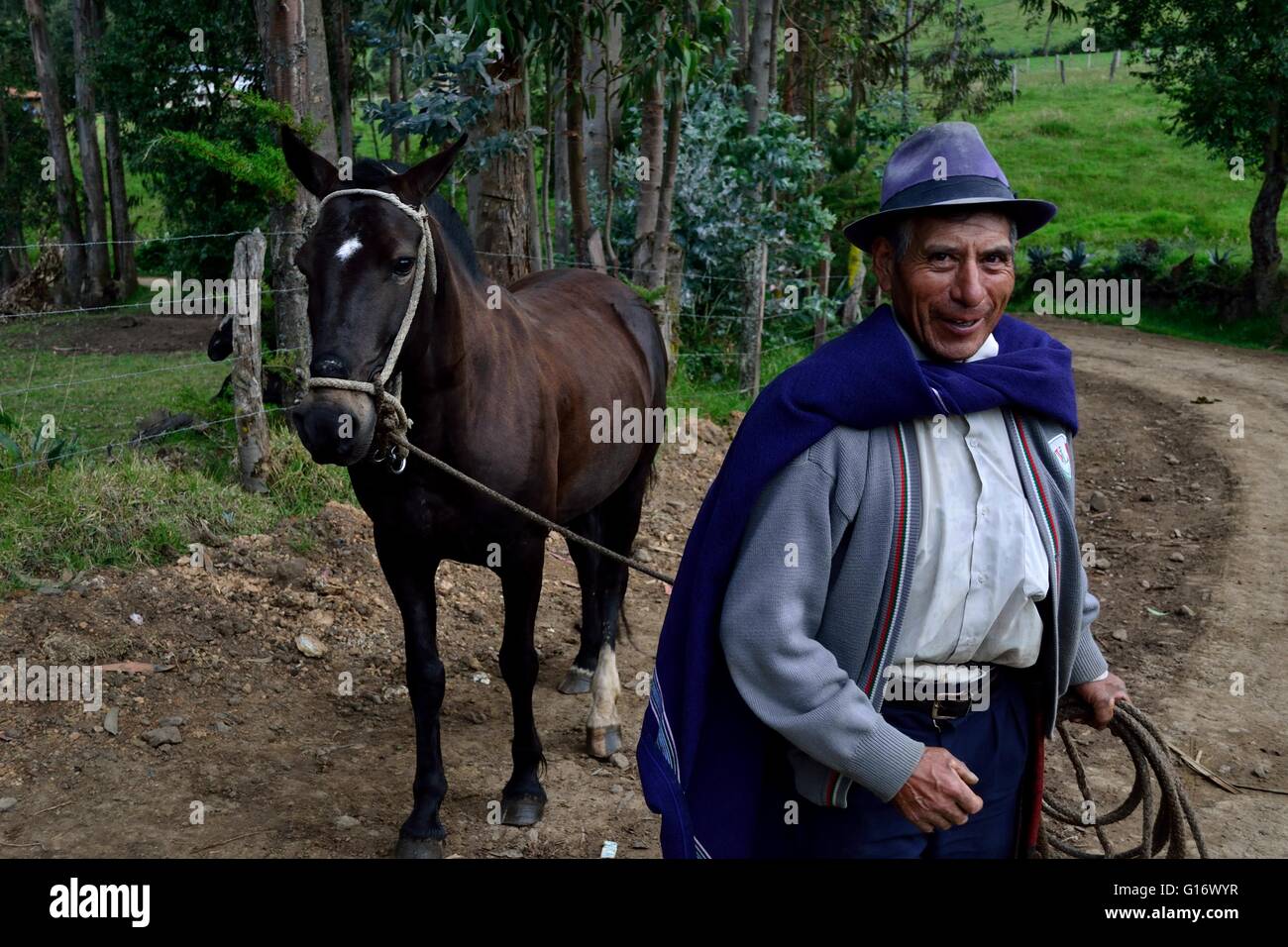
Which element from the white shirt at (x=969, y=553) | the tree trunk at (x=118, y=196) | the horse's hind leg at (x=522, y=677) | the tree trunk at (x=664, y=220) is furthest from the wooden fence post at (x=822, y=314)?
the tree trunk at (x=118, y=196)

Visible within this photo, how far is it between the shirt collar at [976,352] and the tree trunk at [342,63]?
20.1 m

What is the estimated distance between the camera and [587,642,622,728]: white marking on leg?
496 cm

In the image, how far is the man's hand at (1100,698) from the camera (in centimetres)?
251

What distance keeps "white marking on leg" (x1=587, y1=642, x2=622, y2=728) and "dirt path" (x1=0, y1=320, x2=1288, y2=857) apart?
0.19m

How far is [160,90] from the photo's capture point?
60.4ft

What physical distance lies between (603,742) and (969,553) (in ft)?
10.1

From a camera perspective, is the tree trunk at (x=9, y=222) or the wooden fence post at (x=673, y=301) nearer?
the wooden fence post at (x=673, y=301)

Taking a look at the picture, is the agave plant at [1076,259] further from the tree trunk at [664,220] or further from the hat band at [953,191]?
the hat band at [953,191]

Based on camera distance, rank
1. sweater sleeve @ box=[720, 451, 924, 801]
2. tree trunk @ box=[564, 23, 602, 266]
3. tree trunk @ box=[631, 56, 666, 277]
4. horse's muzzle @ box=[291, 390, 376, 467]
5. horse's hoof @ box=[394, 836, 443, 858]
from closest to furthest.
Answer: sweater sleeve @ box=[720, 451, 924, 801] → horse's muzzle @ box=[291, 390, 376, 467] → horse's hoof @ box=[394, 836, 443, 858] → tree trunk @ box=[564, 23, 602, 266] → tree trunk @ box=[631, 56, 666, 277]

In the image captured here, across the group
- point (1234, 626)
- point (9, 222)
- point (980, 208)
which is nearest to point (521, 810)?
point (980, 208)

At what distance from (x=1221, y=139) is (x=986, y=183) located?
1728cm

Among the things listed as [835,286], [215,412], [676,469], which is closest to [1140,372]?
[835,286]

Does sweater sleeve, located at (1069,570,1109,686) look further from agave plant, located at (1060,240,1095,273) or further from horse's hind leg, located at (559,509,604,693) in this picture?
agave plant, located at (1060,240,1095,273)

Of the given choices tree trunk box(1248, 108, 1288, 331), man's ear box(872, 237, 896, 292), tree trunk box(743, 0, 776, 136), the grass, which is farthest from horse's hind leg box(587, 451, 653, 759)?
tree trunk box(1248, 108, 1288, 331)
